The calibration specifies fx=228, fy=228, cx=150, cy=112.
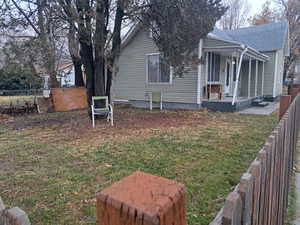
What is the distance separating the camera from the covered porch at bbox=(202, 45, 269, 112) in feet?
33.0

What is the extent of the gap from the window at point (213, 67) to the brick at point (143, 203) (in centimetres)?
1118

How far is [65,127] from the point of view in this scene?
7.45 metres

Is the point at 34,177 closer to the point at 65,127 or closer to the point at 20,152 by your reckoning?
the point at 20,152

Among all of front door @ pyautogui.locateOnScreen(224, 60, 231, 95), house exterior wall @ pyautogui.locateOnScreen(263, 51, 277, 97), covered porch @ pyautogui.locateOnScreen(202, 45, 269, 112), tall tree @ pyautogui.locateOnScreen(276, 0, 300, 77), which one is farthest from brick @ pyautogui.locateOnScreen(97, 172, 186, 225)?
tall tree @ pyautogui.locateOnScreen(276, 0, 300, 77)

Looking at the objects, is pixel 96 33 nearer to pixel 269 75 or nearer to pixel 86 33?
pixel 86 33

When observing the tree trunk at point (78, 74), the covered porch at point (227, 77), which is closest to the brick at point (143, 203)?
the covered porch at point (227, 77)

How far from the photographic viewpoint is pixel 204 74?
1081 cm

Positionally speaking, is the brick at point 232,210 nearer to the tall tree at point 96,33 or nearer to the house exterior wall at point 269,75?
the tall tree at point 96,33

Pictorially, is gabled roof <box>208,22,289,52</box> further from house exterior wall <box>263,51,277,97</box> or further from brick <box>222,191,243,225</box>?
brick <box>222,191,243,225</box>

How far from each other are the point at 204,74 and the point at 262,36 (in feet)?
26.8

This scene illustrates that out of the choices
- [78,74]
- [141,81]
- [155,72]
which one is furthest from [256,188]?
[78,74]

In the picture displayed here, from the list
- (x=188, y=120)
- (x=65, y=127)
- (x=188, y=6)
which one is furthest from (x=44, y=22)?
(x=188, y=120)

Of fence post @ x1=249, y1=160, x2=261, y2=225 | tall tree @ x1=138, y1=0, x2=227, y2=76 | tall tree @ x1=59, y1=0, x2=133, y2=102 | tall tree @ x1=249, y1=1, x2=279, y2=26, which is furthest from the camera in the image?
tall tree @ x1=249, y1=1, x2=279, y2=26

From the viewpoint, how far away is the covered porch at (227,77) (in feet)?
33.0
